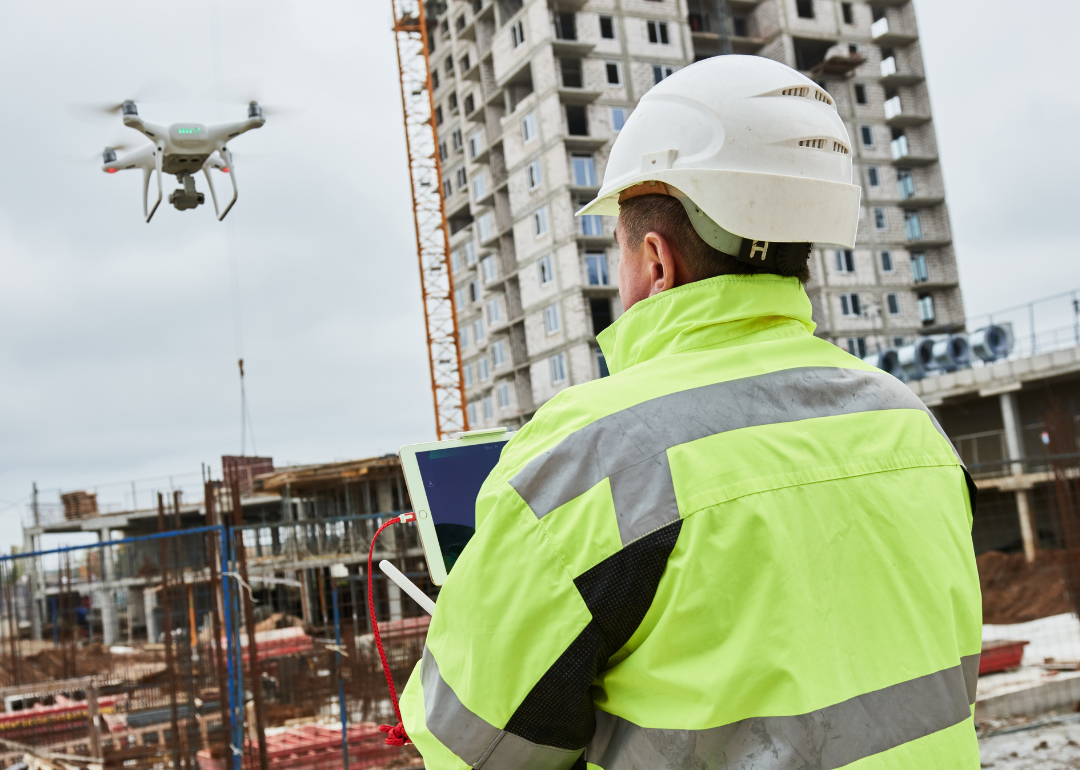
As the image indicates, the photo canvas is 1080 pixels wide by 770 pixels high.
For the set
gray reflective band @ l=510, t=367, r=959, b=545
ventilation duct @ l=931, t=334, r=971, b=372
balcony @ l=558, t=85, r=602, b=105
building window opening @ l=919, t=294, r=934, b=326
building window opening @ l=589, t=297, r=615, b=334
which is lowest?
gray reflective band @ l=510, t=367, r=959, b=545

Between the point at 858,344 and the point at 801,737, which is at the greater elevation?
the point at 858,344

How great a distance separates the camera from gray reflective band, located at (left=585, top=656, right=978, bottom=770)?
1.05 m

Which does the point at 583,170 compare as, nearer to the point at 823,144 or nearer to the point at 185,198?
the point at 185,198

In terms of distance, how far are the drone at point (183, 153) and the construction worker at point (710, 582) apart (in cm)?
1091

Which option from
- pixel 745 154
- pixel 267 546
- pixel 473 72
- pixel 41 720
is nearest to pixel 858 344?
pixel 473 72

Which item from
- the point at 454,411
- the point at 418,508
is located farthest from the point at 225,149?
the point at 454,411

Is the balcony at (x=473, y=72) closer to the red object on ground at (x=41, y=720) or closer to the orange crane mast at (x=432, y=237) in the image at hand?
the orange crane mast at (x=432, y=237)

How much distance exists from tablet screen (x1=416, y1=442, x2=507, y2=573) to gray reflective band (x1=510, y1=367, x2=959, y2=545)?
2.23ft

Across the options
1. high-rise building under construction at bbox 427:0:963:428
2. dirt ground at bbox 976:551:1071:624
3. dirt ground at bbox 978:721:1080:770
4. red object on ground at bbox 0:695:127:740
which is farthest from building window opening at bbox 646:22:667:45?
dirt ground at bbox 978:721:1080:770

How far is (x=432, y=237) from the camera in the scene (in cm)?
4631

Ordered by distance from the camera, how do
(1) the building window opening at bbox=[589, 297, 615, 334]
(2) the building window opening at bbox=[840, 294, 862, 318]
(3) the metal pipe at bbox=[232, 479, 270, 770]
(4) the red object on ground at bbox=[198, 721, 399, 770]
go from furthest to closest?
1. (2) the building window opening at bbox=[840, 294, 862, 318]
2. (1) the building window opening at bbox=[589, 297, 615, 334]
3. (4) the red object on ground at bbox=[198, 721, 399, 770]
4. (3) the metal pipe at bbox=[232, 479, 270, 770]

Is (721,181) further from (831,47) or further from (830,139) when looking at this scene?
(831,47)

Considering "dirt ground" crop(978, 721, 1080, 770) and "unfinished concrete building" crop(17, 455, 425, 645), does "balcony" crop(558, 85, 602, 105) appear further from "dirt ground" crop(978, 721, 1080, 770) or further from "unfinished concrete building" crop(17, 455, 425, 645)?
"dirt ground" crop(978, 721, 1080, 770)

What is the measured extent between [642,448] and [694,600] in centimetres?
20
